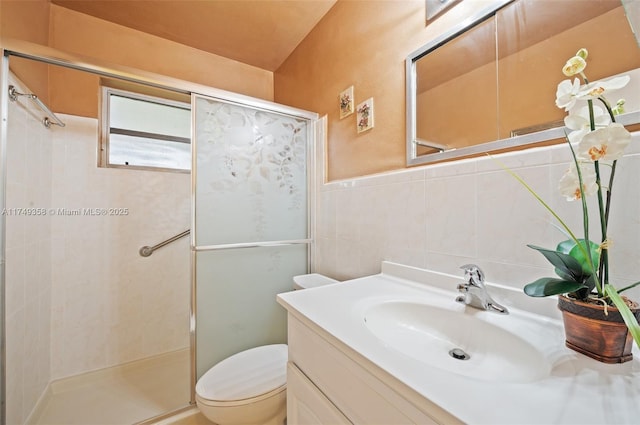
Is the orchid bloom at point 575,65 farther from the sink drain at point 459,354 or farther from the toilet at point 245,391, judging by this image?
the toilet at point 245,391

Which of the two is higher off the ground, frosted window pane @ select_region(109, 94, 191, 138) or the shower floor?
frosted window pane @ select_region(109, 94, 191, 138)

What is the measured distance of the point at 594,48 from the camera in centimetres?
62

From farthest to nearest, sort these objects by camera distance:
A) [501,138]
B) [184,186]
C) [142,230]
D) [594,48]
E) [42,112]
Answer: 1. [184,186]
2. [142,230]
3. [42,112]
4. [501,138]
5. [594,48]

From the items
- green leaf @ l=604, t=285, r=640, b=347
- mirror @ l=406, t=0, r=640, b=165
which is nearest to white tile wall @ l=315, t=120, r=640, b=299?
mirror @ l=406, t=0, r=640, b=165

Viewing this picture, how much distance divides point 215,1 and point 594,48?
5.79ft

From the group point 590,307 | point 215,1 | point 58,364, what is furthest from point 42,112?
point 590,307

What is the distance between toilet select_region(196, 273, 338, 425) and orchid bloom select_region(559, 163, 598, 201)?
1.16m

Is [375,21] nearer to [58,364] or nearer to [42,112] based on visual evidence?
[42,112]

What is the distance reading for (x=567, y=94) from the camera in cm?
48

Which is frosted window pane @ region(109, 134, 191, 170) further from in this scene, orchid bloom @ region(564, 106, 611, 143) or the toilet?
orchid bloom @ region(564, 106, 611, 143)

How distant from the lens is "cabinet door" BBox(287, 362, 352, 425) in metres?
0.56

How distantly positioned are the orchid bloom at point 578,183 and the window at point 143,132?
82.9 inches

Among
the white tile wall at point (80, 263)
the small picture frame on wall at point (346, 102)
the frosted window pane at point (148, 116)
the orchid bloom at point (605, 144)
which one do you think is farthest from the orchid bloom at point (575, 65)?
the frosted window pane at point (148, 116)

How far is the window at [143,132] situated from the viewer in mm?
1693
